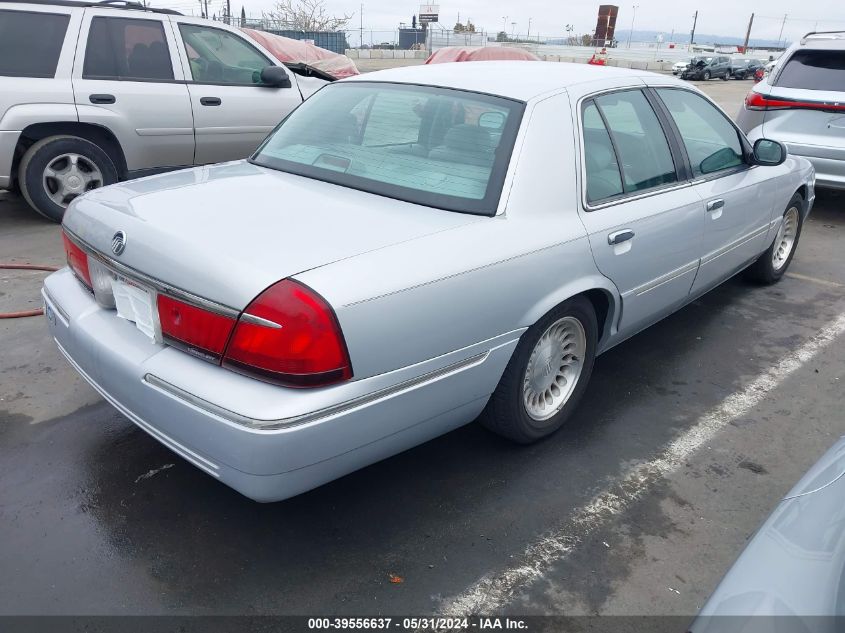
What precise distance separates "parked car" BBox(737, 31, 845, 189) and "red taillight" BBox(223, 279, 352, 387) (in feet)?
21.8

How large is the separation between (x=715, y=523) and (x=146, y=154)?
18.3 ft

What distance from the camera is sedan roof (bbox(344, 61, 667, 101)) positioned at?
10.5 ft

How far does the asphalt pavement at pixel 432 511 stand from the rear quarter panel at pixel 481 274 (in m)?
0.73

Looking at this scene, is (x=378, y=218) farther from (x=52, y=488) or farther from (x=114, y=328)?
(x=52, y=488)

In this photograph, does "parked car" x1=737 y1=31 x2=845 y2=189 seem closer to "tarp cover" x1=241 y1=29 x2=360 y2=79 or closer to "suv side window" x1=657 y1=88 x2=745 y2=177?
"suv side window" x1=657 y1=88 x2=745 y2=177

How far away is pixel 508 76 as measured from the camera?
11.1ft

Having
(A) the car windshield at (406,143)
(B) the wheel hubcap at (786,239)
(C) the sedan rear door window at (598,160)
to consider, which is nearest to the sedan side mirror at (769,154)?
(B) the wheel hubcap at (786,239)

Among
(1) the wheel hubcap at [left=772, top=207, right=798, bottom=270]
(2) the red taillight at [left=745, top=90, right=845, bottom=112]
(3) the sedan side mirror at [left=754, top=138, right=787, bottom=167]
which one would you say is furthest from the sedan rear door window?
(2) the red taillight at [left=745, top=90, right=845, bottom=112]

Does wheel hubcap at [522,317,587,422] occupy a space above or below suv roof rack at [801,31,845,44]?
below

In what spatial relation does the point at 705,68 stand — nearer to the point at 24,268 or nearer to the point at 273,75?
the point at 273,75

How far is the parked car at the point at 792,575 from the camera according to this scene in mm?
1401

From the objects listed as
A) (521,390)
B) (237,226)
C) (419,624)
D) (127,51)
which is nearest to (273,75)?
(127,51)

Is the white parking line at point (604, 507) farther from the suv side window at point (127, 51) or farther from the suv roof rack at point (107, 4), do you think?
the suv roof rack at point (107, 4)

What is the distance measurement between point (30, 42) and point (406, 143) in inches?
173
